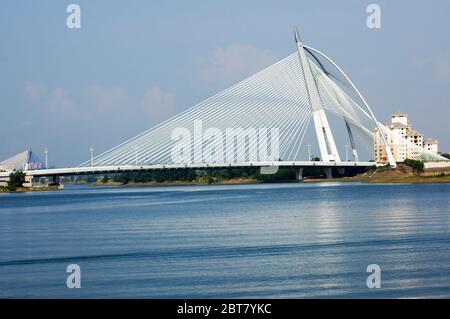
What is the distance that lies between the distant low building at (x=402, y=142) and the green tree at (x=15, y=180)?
32984 mm

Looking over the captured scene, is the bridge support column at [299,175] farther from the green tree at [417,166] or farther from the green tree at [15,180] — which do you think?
the green tree at [15,180]

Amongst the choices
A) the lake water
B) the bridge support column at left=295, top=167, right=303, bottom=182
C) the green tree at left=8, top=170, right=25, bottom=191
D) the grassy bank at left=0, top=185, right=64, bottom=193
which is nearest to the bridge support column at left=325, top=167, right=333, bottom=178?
the bridge support column at left=295, top=167, right=303, bottom=182

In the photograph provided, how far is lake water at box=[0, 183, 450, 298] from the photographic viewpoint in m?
15.5

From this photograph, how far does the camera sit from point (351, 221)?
92.3 feet

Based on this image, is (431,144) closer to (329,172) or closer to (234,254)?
(329,172)

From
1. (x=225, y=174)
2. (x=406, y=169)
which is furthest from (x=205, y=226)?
(x=225, y=174)

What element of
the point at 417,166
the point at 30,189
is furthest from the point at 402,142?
the point at 30,189

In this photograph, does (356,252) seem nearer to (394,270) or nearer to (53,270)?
(394,270)

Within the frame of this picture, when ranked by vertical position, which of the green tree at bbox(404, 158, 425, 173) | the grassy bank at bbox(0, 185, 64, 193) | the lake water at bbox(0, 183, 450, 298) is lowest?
the lake water at bbox(0, 183, 450, 298)

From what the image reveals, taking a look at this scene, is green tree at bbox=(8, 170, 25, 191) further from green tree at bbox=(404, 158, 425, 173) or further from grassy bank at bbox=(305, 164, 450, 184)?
green tree at bbox=(404, 158, 425, 173)

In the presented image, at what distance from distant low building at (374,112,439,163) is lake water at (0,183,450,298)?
5263 centimetres

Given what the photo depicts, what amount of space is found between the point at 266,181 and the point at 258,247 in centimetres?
7249

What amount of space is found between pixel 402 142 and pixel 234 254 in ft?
222
